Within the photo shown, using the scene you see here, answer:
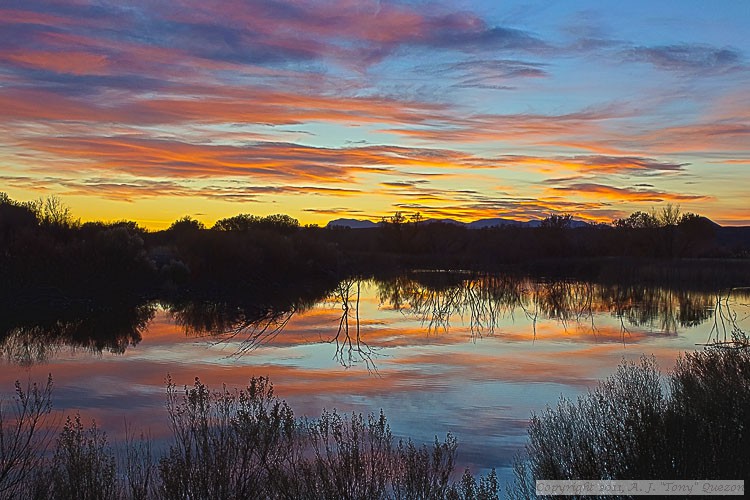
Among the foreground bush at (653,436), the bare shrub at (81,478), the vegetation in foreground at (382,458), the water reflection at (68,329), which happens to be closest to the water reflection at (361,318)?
the water reflection at (68,329)

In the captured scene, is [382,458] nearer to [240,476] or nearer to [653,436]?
[240,476]

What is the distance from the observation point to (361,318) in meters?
26.1

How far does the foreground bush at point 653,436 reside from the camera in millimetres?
7172

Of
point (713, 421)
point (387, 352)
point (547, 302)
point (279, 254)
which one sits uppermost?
point (279, 254)

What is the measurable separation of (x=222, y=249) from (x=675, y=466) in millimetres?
32352

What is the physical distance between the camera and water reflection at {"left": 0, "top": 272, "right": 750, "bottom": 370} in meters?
20.8

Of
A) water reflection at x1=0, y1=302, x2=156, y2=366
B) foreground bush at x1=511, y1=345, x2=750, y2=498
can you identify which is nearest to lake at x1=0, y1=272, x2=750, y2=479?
water reflection at x1=0, y1=302, x2=156, y2=366

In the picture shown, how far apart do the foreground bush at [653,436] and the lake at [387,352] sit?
1.29 meters

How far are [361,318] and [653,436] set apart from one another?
18759 millimetres

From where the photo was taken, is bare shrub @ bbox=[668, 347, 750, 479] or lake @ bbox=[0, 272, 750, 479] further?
lake @ bbox=[0, 272, 750, 479]

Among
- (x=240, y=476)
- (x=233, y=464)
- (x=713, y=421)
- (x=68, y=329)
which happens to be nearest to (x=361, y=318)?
(x=68, y=329)

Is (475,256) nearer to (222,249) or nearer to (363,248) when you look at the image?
(363,248)

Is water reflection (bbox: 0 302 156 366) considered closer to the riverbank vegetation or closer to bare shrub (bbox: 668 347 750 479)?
the riverbank vegetation

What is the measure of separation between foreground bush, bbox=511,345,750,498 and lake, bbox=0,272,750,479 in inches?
50.7
